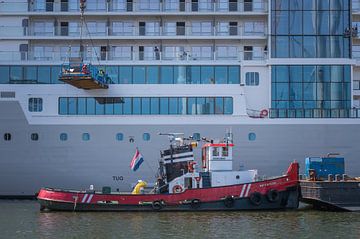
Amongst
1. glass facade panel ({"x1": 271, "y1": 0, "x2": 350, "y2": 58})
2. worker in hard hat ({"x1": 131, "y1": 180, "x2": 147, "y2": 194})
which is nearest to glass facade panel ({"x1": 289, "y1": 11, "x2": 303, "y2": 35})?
glass facade panel ({"x1": 271, "y1": 0, "x2": 350, "y2": 58})

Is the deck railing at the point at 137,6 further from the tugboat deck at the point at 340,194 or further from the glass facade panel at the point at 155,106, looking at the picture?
the tugboat deck at the point at 340,194

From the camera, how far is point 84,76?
3525 centimetres

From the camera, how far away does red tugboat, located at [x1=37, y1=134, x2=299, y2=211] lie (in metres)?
30.4

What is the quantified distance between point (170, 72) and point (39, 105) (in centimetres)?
736

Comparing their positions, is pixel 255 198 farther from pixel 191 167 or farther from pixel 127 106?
pixel 127 106

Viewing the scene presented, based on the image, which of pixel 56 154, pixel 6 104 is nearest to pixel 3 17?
pixel 6 104

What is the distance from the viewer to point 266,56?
3856 centimetres

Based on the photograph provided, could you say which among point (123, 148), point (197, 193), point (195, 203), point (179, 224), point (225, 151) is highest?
point (225, 151)

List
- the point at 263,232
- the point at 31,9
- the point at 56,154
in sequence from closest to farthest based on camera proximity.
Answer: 1. the point at 263,232
2. the point at 56,154
3. the point at 31,9

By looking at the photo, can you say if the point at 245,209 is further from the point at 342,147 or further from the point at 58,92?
the point at 58,92

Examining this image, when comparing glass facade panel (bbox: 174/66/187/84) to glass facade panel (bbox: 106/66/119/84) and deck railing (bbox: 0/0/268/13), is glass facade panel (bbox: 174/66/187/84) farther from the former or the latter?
deck railing (bbox: 0/0/268/13)

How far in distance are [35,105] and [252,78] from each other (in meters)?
12.0

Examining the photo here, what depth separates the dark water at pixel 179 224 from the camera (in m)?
23.7

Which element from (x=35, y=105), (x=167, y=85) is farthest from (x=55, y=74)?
(x=167, y=85)
